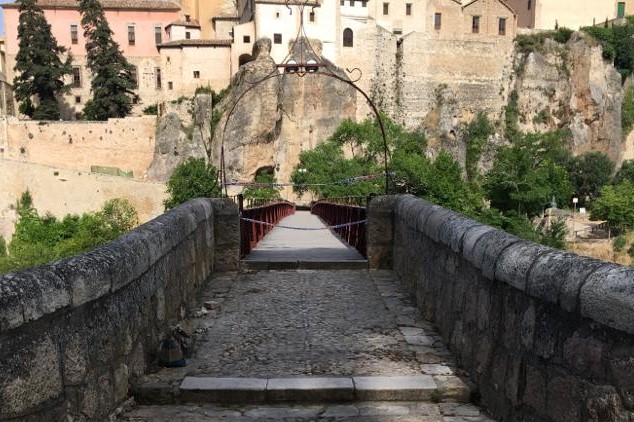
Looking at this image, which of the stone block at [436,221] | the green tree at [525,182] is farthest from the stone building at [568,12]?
the stone block at [436,221]

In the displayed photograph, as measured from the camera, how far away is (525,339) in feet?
10.5

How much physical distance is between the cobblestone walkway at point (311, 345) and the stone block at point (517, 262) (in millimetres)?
994

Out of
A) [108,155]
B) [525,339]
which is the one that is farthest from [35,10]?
[525,339]

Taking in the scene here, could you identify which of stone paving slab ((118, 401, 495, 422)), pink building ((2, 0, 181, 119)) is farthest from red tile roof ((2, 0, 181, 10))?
stone paving slab ((118, 401, 495, 422))

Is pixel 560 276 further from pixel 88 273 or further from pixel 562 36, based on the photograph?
pixel 562 36

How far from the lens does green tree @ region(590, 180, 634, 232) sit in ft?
165

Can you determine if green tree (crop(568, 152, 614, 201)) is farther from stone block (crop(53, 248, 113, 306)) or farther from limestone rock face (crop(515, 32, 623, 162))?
stone block (crop(53, 248, 113, 306))

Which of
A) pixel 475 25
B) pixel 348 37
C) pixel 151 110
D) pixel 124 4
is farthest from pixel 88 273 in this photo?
pixel 475 25

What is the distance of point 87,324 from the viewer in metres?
3.21

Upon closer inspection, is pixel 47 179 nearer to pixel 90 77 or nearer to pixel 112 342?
pixel 90 77

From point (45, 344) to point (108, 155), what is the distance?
51427mm

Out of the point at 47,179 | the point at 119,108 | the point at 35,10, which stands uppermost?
the point at 35,10

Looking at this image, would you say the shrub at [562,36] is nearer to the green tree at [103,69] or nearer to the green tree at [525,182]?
A: the green tree at [525,182]

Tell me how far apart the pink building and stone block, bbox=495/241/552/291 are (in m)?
57.7
